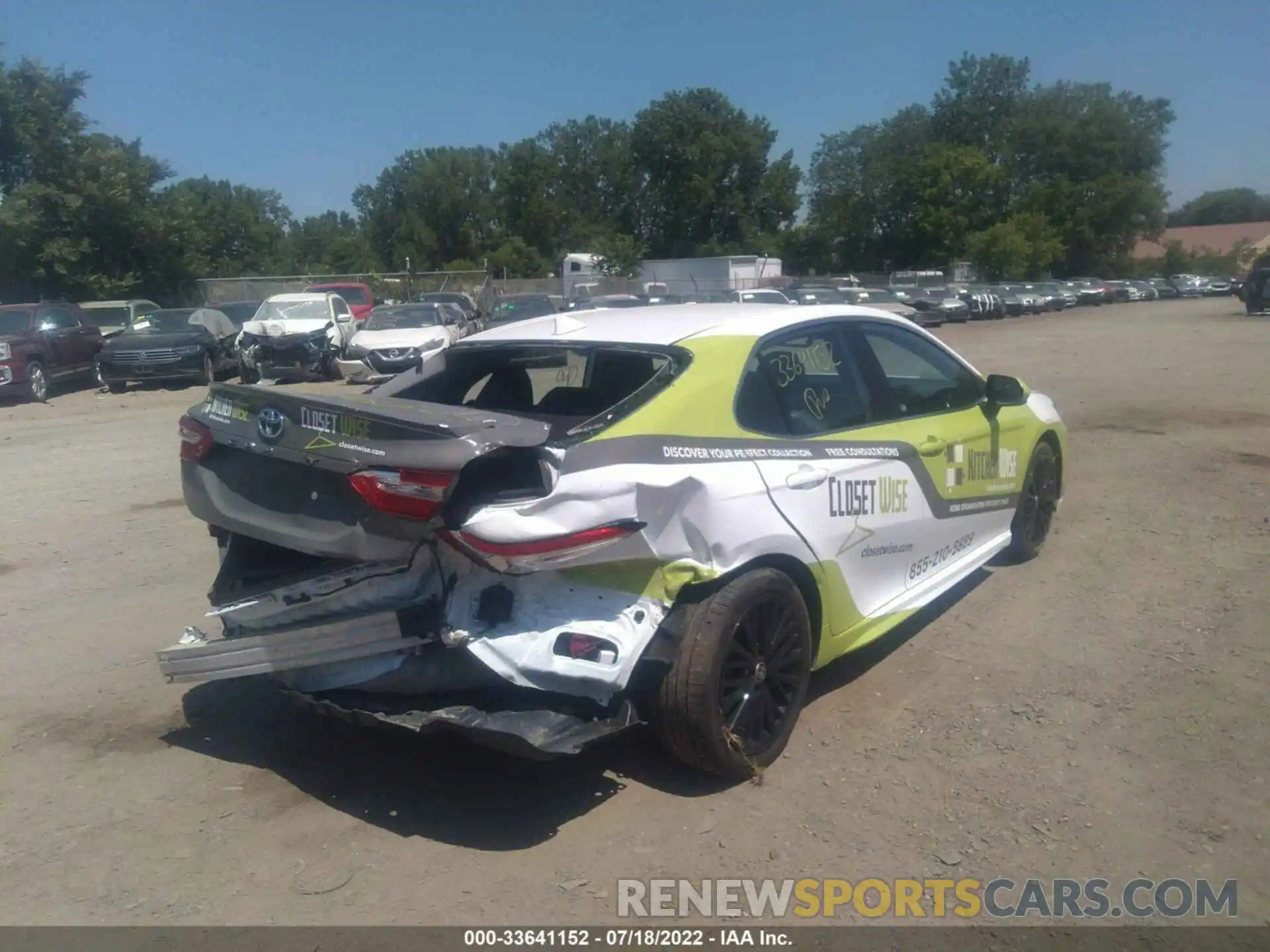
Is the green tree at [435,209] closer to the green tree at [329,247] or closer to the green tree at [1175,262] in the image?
the green tree at [329,247]

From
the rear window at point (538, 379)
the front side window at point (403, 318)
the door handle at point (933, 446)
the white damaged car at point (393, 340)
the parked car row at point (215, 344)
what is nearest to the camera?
the rear window at point (538, 379)

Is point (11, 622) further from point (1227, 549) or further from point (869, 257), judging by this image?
point (869, 257)

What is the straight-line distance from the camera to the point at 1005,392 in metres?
5.75

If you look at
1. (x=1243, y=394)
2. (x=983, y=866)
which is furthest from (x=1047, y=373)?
(x=983, y=866)

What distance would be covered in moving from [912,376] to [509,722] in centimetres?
305

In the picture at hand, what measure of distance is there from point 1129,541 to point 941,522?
2475mm

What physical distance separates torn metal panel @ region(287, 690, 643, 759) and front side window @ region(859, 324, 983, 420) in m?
2.14

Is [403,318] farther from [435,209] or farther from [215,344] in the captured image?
[435,209]

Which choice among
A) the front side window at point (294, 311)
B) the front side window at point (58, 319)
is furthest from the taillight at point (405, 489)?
the front side window at point (58, 319)

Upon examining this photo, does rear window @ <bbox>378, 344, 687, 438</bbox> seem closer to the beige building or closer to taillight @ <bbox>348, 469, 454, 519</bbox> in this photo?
taillight @ <bbox>348, 469, 454, 519</bbox>

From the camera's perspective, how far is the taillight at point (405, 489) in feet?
11.2

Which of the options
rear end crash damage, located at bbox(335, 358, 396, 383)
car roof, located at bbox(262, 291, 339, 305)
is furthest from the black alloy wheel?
car roof, located at bbox(262, 291, 339, 305)

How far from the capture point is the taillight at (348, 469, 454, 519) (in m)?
3.42

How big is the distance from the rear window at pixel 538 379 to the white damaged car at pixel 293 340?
1553cm
